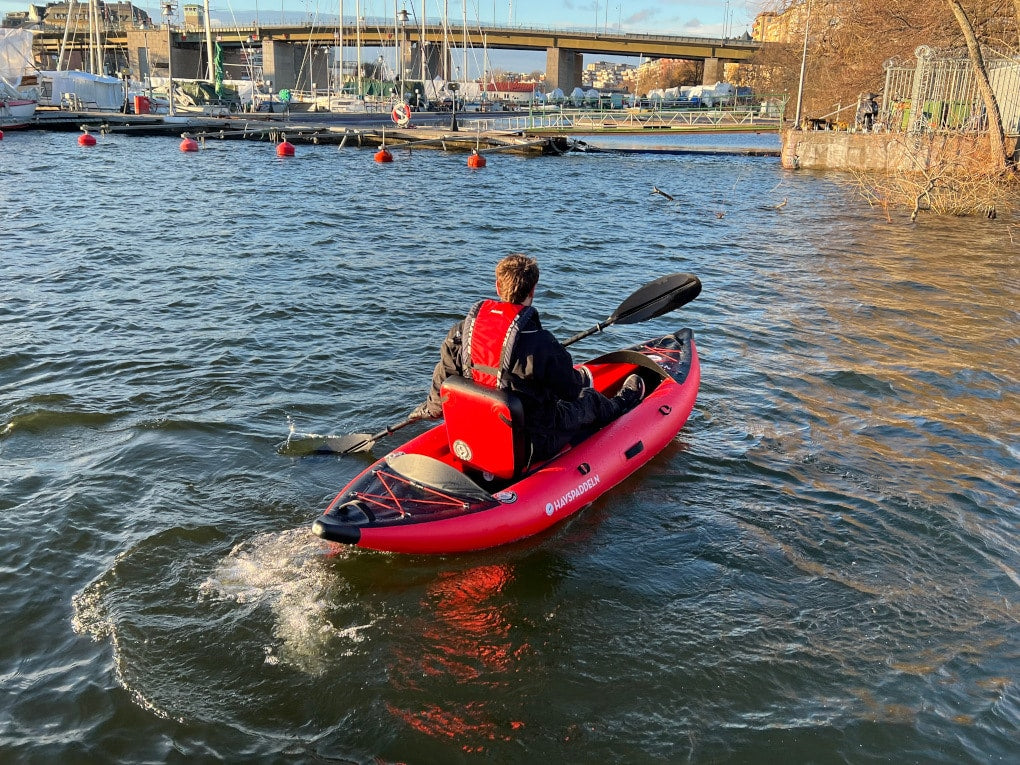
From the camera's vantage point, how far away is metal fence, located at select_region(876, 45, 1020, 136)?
876 inches

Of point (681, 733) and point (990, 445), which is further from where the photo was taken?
point (990, 445)

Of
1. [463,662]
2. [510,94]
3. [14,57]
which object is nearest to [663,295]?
[463,662]

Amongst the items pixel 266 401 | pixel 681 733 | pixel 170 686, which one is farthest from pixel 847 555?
pixel 266 401

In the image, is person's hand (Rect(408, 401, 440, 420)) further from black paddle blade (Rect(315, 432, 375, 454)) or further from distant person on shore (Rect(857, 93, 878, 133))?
distant person on shore (Rect(857, 93, 878, 133))

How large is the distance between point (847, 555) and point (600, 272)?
8954 mm

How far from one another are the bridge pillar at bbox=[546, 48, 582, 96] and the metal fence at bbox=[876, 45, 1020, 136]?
72873 mm

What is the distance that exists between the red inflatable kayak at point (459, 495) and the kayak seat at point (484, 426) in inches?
3.3

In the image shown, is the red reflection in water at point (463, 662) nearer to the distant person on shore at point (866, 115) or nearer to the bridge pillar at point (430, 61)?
the distant person on shore at point (866, 115)

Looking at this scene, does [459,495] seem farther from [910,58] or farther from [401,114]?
[401,114]

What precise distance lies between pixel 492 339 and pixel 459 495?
1007 mm

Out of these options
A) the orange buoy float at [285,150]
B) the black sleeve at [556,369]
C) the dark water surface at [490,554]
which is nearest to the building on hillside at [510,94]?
the orange buoy float at [285,150]

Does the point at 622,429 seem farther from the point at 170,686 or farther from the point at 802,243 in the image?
the point at 802,243

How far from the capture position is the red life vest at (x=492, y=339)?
4.78 metres

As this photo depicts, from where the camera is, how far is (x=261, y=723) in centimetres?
364
